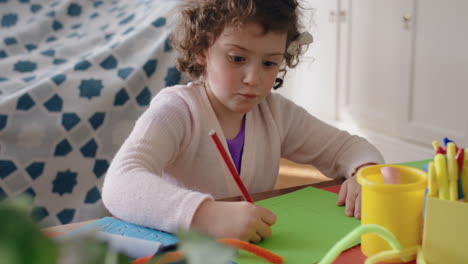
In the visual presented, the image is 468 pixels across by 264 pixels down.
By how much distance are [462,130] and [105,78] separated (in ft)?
4.56

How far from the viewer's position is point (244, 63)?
2.80ft

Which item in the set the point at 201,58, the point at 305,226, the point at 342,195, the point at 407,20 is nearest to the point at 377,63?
the point at 407,20

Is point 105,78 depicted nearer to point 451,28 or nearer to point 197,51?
point 197,51

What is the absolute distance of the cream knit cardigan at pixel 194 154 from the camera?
63 cm

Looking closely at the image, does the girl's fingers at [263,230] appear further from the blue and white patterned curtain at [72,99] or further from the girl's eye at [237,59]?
the blue and white patterned curtain at [72,99]

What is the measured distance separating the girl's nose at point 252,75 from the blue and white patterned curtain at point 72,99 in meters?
0.92

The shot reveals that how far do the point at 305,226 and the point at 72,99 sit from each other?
1.22 m

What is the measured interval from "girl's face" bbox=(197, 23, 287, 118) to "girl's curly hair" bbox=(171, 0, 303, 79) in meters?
0.02

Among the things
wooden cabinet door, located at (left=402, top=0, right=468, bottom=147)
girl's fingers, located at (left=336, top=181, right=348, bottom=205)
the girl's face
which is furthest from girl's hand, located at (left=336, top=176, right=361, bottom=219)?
wooden cabinet door, located at (left=402, top=0, right=468, bottom=147)

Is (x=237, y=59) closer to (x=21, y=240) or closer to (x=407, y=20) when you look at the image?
(x=21, y=240)

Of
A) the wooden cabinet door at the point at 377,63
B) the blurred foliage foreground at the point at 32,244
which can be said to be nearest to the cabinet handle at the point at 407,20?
the wooden cabinet door at the point at 377,63

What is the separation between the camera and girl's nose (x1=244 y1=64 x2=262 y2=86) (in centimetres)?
83

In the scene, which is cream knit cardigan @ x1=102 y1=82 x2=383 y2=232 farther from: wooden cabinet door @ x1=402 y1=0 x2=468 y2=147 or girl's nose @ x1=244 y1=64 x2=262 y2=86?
wooden cabinet door @ x1=402 y1=0 x2=468 y2=147

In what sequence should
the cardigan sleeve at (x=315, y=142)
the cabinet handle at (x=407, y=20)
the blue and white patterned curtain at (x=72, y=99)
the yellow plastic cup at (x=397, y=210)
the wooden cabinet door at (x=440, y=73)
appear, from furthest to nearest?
the cabinet handle at (x=407, y=20) → the wooden cabinet door at (x=440, y=73) → the blue and white patterned curtain at (x=72, y=99) → the cardigan sleeve at (x=315, y=142) → the yellow plastic cup at (x=397, y=210)
